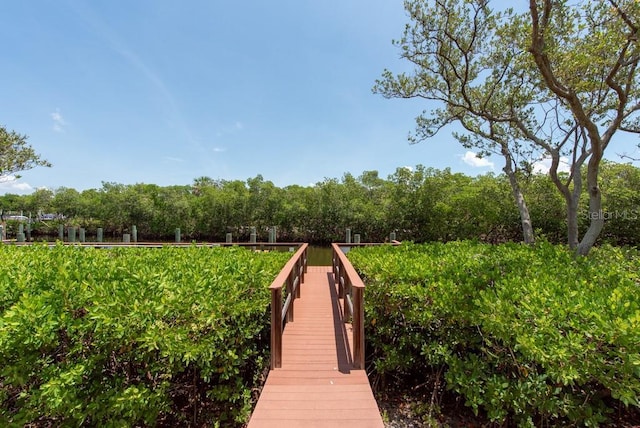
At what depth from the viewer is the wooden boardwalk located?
208 centimetres

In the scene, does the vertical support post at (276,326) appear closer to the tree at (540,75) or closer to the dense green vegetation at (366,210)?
the tree at (540,75)

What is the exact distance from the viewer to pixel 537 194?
14125mm

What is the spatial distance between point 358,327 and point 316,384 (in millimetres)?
638

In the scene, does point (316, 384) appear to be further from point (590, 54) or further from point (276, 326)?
point (590, 54)

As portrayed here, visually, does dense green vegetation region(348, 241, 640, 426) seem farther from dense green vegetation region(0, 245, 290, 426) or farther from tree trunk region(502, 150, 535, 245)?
tree trunk region(502, 150, 535, 245)

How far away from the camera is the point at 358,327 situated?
2.85 metres

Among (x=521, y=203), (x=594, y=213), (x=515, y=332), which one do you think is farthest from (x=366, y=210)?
(x=515, y=332)

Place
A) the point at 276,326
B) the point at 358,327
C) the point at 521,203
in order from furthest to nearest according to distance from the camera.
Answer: the point at 521,203, the point at 358,327, the point at 276,326

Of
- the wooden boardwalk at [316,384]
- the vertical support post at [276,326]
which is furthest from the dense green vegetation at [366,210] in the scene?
the vertical support post at [276,326]

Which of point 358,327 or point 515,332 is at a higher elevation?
point 515,332

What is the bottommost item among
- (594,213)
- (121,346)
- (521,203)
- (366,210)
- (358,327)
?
(358,327)

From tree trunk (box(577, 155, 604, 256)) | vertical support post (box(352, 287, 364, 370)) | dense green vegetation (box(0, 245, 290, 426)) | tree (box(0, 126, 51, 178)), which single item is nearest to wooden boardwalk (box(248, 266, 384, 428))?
vertical support post (box(352, 287, 364, 370))

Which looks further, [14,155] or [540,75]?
[14,155]

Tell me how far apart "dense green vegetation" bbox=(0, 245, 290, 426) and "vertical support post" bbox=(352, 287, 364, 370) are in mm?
976
